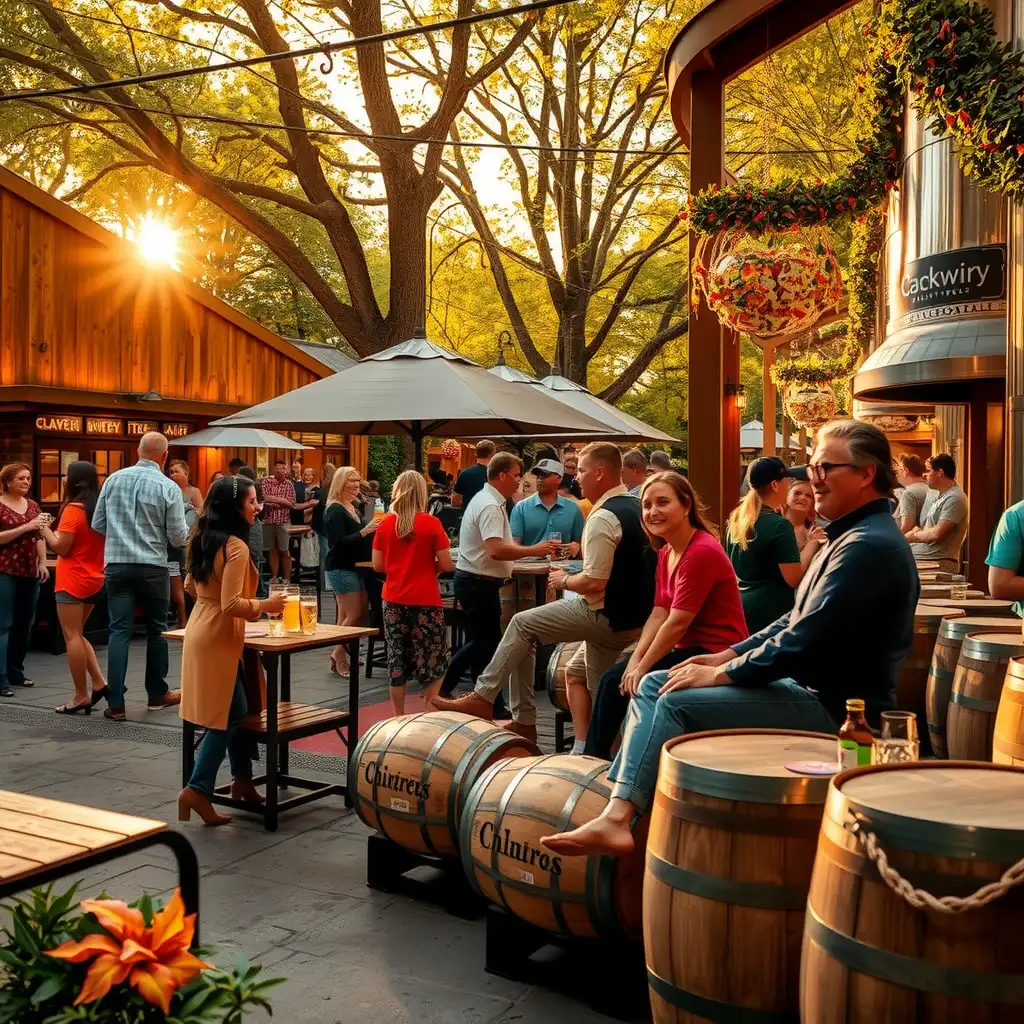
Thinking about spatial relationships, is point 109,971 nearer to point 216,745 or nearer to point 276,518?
point 216,745

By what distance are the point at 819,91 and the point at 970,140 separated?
13560 millimetres

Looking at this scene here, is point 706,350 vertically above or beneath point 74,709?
above

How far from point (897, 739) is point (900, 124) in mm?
7925

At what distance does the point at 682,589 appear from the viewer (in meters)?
4.64

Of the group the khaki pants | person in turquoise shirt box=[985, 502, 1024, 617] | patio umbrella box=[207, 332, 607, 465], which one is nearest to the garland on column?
person in turquoise shirt box=[985, 502, 1024, 617]

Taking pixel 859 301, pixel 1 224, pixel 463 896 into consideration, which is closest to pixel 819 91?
pixel 859 301

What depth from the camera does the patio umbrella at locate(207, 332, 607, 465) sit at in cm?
845

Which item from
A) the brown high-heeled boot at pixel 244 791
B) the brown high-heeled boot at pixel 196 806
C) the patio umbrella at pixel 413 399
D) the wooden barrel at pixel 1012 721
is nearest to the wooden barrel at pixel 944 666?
the wooden barrel at pixel 1012 721

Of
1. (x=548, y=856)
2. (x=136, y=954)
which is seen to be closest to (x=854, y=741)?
(x=548, y=856)

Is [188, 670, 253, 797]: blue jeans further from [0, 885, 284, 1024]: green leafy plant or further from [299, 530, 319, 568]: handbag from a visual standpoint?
[299, 530, 319, 568]: handbag

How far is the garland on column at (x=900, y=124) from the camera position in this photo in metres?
5.75

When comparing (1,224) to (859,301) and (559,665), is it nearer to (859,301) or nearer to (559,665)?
(859,301)

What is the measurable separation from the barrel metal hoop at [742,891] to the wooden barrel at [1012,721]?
1.18m

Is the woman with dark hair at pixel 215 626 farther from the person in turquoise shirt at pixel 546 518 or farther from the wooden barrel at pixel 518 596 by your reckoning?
the wooden barrel at pixel 518 596
